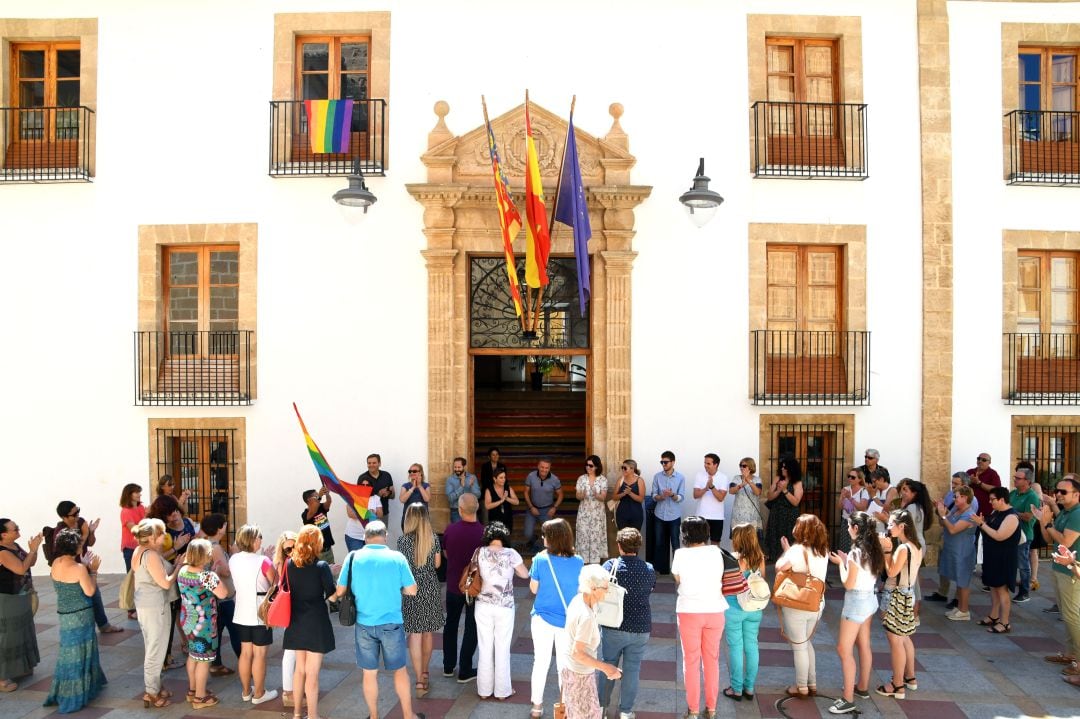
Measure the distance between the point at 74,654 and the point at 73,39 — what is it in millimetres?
8118

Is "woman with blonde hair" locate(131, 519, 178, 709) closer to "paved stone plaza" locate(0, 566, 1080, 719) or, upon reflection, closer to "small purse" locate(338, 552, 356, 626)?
"paved stone plaza" locate(0, 566, 1080, 719)

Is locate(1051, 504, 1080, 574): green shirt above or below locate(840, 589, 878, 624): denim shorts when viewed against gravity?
above

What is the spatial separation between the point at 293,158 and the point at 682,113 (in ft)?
16.4

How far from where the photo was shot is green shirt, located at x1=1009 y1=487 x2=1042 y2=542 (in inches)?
322

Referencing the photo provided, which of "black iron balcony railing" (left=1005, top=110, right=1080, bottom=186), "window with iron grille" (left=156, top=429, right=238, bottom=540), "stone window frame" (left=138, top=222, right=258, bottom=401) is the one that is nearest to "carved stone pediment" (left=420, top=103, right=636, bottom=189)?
"stone window frame" (left=138, top=222, right=258, bottom=401)

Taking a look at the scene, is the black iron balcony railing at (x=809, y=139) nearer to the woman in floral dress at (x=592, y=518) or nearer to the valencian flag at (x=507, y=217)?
the valencian flag at (x=507, y=217)

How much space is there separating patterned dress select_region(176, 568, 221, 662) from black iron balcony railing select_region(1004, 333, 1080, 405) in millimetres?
9385

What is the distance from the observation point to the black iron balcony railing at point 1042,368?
988cm

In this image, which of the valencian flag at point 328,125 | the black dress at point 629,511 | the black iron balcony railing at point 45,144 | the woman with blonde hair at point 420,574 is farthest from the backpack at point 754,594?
the black iron balcony railing at point 45,144

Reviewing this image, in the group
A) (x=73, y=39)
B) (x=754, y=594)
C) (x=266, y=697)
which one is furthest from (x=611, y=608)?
(x=73, y=39)

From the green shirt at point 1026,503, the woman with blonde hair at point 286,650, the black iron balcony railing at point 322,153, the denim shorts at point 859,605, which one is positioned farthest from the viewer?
the black iron balcony railing at point 322,153

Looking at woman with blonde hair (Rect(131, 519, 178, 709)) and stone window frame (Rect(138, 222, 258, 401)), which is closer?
woman with blonde hair (Rect(131, 519, 178, 709))

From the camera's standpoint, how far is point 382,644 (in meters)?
5.29

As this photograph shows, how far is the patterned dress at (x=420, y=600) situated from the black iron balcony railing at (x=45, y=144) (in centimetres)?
729
